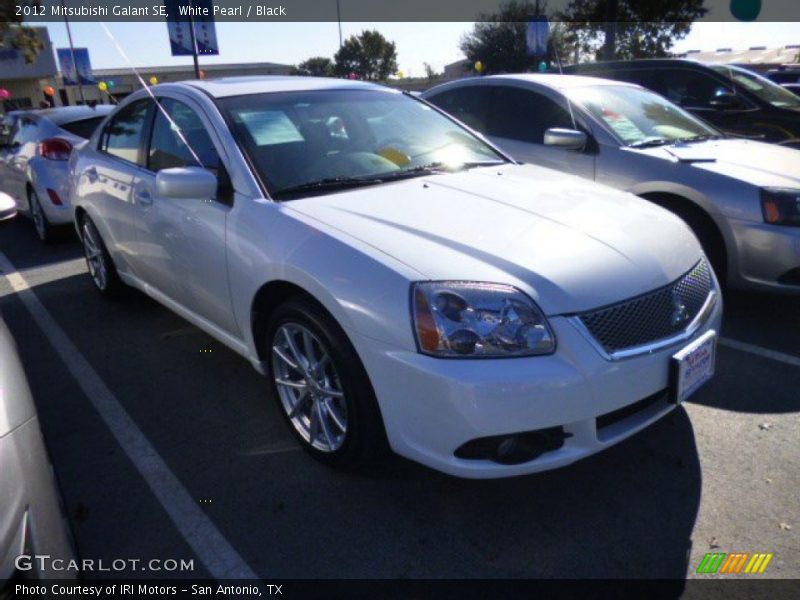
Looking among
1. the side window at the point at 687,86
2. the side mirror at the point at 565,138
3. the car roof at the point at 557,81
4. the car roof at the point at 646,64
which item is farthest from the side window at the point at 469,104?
the car roof at the point at 646,64

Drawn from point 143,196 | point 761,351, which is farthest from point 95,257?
point 761,351

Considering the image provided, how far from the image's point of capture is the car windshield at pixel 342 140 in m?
3.20

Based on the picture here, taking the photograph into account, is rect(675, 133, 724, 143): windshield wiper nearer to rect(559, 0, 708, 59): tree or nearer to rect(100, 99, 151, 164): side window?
rect(100, 99, 151, 164): side window

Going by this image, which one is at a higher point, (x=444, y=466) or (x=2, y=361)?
(x=2, y=361)

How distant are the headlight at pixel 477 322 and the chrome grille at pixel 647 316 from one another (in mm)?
194

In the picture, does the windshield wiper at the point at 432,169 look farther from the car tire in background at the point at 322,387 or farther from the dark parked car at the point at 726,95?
the dark parked car at the point at 726,95

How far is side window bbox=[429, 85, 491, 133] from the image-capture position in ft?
19.6

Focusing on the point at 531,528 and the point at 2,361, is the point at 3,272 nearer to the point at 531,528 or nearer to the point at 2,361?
the point at 2,361

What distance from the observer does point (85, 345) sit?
4.40m

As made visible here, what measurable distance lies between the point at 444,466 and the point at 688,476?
3.72ft

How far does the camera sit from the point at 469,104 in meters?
6.14

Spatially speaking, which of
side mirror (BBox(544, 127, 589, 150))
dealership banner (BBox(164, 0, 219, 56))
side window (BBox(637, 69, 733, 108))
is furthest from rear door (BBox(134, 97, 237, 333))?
dealership banner (BBox(164, 0, 219, 56))

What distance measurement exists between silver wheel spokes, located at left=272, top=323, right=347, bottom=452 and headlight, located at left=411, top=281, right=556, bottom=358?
0.54 meters

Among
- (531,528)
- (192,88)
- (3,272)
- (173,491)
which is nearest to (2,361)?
(173,491)
